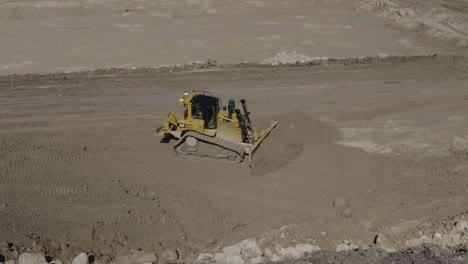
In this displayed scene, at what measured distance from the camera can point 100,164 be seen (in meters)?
14.4

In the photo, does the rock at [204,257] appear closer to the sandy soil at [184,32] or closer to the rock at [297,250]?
the rock at [297,250]

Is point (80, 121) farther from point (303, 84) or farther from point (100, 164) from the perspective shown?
point (303, 84)

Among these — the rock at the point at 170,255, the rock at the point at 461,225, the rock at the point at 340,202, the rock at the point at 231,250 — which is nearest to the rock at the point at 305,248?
the rock at the point at 231,250

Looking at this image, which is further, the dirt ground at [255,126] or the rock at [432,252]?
the dirt ground at [255,126]

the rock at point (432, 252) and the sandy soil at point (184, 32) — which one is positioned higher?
the sandy soil at point (184, 32)

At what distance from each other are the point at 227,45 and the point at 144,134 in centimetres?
950

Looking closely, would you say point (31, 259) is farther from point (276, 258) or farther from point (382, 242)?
point (382, 242)

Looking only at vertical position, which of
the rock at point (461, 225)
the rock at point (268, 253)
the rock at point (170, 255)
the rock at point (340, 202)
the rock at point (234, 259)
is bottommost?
the rock at point (170, 255)

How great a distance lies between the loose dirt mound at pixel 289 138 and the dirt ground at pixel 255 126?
1.9 inches

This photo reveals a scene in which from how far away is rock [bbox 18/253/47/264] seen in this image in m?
10.7

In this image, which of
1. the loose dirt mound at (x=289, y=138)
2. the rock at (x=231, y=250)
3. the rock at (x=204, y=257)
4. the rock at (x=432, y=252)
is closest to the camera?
the rock at (x=432, y=252)

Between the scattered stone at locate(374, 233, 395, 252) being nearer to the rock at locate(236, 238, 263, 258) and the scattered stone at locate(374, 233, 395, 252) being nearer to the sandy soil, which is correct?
the rock at locate(236, 238, 263, 258)

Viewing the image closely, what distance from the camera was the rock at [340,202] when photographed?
12.9 m

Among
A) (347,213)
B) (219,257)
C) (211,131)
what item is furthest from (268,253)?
(211,131)
